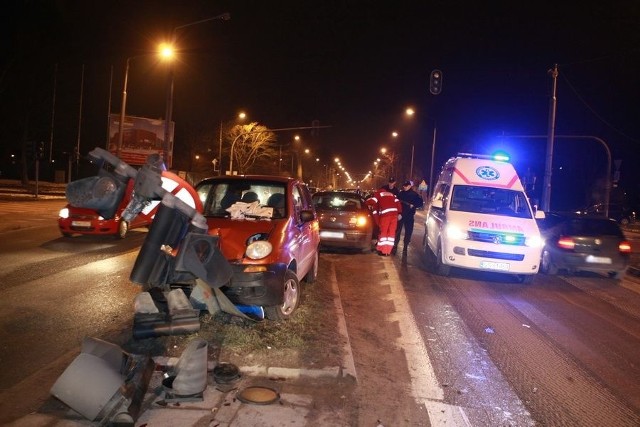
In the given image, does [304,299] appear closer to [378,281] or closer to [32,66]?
[378,281]

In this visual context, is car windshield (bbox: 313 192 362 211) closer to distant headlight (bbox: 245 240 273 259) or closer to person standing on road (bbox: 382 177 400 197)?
person standing on road (bbox: 382 177 400 197)

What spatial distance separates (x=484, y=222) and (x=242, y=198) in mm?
5099

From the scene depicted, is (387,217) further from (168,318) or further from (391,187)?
(168,318)

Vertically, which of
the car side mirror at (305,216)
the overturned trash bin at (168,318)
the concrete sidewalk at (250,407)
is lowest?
the concrete sidewalk at (250,407)

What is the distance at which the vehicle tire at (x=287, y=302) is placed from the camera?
6.32 meters

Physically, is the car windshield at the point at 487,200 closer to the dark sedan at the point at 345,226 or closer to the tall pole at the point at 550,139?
the dark sedan at the point at 345,226

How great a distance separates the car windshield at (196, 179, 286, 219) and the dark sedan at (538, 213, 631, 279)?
285 inches

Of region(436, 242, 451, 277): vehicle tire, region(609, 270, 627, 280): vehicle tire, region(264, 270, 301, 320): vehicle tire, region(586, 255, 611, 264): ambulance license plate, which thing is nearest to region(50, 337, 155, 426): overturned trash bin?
region(264, 270, 301, 320): vehicle tire

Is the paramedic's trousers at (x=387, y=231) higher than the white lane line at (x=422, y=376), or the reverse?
the paramedic's trousers at (x=387, y=231)

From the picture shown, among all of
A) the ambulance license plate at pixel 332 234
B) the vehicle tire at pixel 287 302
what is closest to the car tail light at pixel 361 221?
the ambulance license plate at pixel 332 234

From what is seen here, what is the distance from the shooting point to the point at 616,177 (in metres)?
23.7

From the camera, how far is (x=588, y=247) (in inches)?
455

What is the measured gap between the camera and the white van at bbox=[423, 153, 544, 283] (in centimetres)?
1005

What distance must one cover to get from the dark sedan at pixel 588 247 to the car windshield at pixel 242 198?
7.23 meters
